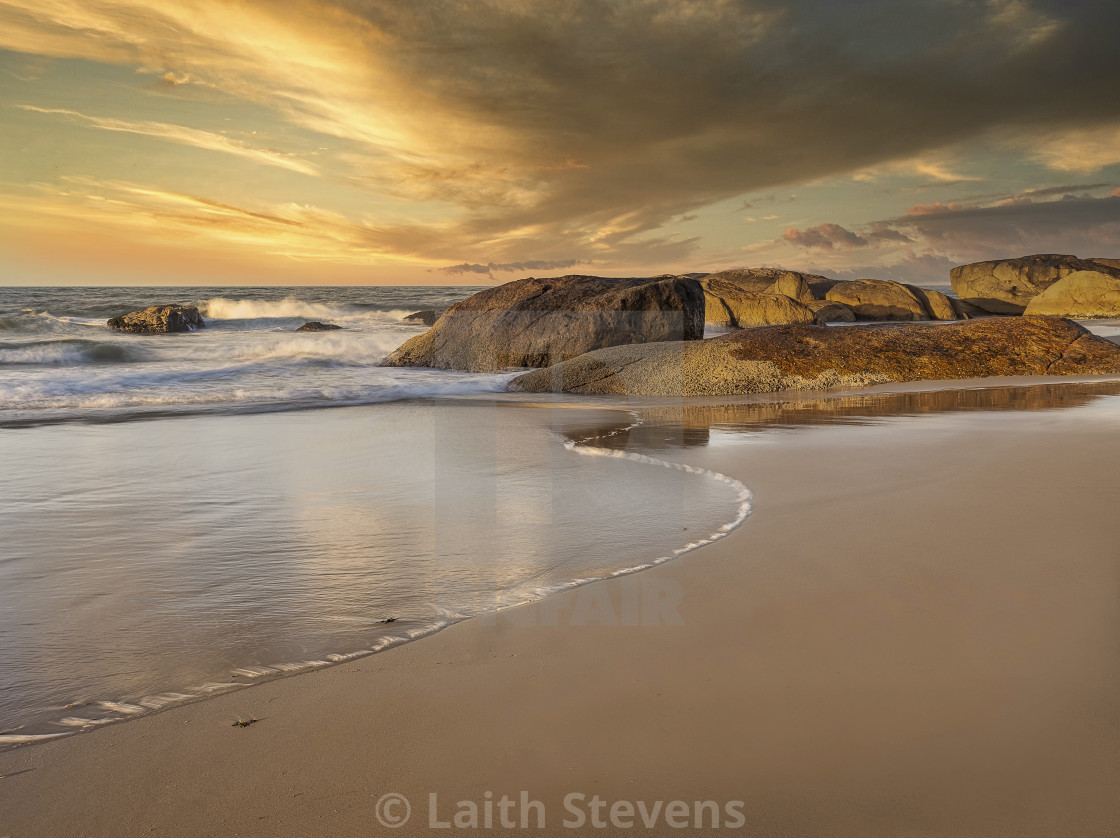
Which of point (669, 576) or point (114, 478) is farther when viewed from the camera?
point (114, 478)

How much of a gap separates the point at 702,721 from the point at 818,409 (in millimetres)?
5372

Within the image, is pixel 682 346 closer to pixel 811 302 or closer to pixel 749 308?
pixel 749 308

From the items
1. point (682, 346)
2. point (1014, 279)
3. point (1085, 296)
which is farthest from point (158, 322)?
point (1014, 279)

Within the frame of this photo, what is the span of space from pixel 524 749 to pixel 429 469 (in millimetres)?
2828

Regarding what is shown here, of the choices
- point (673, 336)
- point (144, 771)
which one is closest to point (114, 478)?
point (144, 771)

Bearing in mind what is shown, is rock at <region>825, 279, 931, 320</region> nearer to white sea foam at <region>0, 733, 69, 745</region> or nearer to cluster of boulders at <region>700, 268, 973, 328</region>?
cluster of boulders at <region>700, 268, 973, 328</region>

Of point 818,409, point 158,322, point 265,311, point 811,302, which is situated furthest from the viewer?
point 265,311

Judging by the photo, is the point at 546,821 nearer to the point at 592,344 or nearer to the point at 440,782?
the point at 440,782

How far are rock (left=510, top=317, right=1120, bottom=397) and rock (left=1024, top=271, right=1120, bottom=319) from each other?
19788mm

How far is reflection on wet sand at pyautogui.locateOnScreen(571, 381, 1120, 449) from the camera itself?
5.23 metres

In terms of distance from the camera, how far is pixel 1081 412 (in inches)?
218

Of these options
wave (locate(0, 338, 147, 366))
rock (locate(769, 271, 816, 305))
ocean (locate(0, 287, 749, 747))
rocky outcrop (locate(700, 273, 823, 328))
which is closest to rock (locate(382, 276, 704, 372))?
ocean (locate(0, 287, 749, 747))

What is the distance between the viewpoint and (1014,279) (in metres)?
34.6

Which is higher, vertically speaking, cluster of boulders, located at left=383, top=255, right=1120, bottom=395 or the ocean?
cluster of boulders, located at left=383, top=255, right=1120, bottom=395
